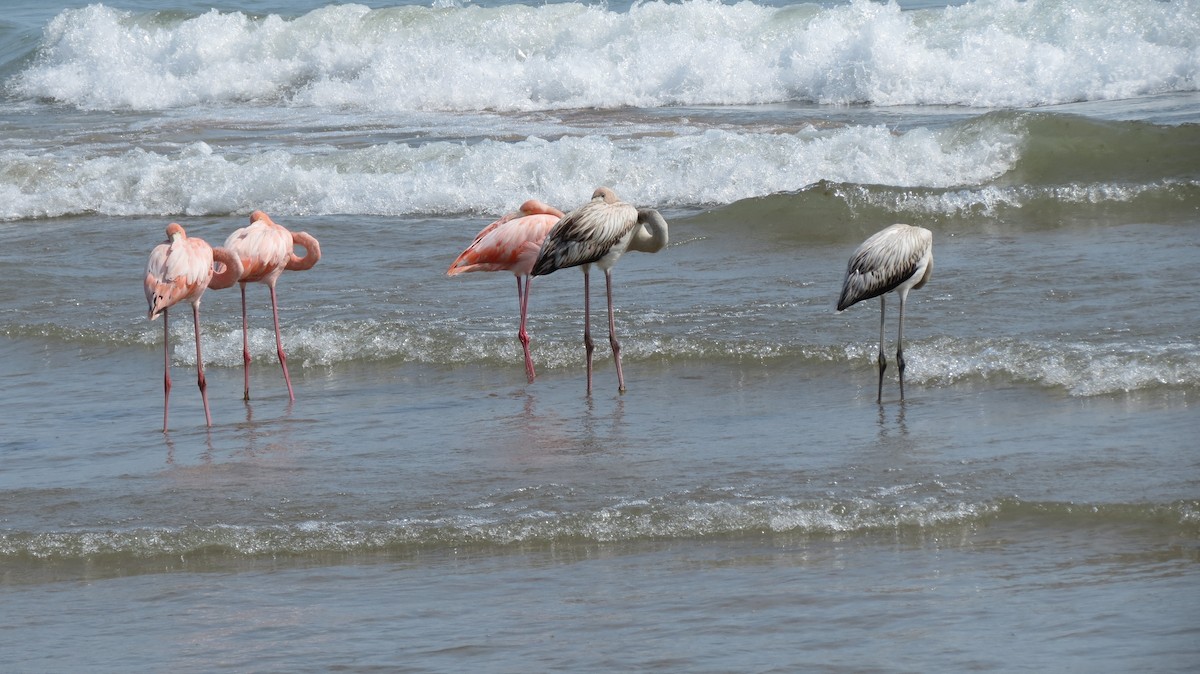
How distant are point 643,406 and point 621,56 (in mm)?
16347

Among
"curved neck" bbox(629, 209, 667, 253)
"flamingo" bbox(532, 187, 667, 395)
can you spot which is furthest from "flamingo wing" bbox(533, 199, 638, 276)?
"curved neck" bbox(629, 209, 667, 253)

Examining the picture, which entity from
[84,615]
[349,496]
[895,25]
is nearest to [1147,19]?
[895,25]

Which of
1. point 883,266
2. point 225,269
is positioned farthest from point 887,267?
point 225,269

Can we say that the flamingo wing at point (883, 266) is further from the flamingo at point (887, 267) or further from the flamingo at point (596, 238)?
the flamingo at point (596, 238)

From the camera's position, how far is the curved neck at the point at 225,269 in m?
9.05

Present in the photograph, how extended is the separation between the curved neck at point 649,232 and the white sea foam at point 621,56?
12.5 metres

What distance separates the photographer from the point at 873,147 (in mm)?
16078

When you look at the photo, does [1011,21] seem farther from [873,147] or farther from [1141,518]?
[1141,518]

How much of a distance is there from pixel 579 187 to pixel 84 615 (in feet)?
36.5

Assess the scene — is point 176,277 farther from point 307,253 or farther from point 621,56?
Result: point 621,56

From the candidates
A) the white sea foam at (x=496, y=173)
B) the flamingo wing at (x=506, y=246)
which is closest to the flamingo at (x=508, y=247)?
the flamingo wing at (x=506, y=246)

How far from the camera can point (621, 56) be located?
79.3ft

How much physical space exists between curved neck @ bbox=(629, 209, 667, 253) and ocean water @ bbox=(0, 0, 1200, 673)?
668 millimetres

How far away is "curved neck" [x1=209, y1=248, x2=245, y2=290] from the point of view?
29.7ft
